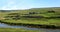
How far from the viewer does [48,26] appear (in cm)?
6388

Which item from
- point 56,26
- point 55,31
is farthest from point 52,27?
point 55,31

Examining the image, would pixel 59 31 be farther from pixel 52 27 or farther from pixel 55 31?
pixel 52 27

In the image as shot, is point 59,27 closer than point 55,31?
No

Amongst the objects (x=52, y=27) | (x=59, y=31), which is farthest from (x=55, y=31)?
(x=52, y=27)

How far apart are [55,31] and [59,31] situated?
1220mm

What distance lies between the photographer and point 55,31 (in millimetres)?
55188

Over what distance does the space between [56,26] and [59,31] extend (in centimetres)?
854

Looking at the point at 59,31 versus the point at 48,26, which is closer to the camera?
the point at 59,31

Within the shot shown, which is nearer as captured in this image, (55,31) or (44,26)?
(55,31)

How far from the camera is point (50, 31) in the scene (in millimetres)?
54688

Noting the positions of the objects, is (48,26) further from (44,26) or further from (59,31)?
(59,31)

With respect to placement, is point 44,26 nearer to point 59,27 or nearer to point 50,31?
point 59,27

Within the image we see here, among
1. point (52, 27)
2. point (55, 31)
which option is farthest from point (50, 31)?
point (52, 27)

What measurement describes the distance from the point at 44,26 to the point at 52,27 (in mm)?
3454
